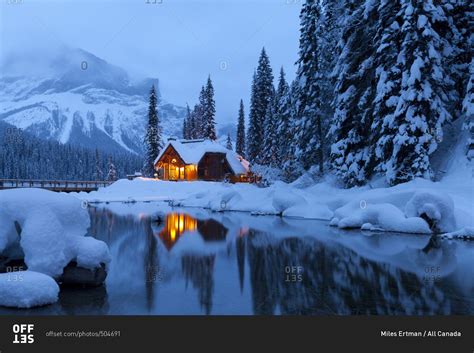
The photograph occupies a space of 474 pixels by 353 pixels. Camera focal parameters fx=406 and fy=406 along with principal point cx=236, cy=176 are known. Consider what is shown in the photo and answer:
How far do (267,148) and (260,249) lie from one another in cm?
4170

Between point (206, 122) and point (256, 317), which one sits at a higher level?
point (206, 122)

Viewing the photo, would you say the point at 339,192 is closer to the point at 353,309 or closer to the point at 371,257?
the point at 371,257

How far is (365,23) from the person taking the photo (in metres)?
27.1

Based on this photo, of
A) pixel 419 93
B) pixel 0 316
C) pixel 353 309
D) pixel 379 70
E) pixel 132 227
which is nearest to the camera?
pixel 0 316

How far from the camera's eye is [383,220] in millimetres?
17547

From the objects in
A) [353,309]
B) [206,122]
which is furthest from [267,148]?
[353,309]

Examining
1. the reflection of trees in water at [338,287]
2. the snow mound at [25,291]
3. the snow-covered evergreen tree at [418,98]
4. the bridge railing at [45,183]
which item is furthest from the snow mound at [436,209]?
the bridge railing at [45,183]

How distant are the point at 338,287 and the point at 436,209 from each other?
10.3 metres

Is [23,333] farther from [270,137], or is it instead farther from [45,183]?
[45,183]

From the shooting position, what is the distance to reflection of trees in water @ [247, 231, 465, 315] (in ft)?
22.0

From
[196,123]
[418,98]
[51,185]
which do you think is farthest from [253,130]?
[418,98]

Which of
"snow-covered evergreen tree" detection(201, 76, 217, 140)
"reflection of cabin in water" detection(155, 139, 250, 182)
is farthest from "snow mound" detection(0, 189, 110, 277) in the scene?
"snow-covered evergreen tree" detection(201, 76, 217, 140)

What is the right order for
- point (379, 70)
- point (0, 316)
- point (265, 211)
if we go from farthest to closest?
point (265, 211) → point (379, 70) → point (0, 316)

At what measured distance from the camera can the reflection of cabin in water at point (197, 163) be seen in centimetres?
5834
